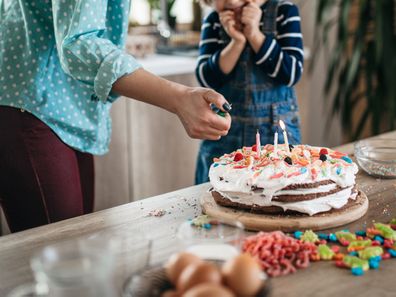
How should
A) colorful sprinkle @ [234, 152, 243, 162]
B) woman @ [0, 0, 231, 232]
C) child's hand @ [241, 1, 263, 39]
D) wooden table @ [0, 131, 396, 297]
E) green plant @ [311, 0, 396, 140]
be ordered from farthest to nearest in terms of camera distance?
1. green plant @ [311, 0, 396, 140]
2. child's hand @ [241, 1, 263, 39]
3. woman @ [0, 0, 231, 232]
4. colorful sprinkle @ [234, 152, 243, 162]
5. wooden table @ [0, 131, 396, 297]

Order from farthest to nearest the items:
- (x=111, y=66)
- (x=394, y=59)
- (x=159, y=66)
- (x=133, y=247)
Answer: (x=394, y=59) → (x=159, y=66) → (x=111, y=66) → (x=133, y=247)

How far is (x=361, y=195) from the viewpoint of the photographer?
1.48 metres

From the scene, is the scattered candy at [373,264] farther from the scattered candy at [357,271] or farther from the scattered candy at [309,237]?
the scattered candy at [309,237]

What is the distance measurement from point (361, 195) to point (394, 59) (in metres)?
2.08

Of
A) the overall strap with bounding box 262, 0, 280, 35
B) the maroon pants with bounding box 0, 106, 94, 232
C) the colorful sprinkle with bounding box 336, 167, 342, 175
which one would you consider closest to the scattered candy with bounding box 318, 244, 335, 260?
the colorful sprinkle with bounding box 336, 167, 342, 175

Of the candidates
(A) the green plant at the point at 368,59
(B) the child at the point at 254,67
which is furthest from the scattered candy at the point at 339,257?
(A) the green plant at the point at 368,59

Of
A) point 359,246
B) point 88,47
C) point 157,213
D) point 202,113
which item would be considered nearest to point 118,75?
point 88,47

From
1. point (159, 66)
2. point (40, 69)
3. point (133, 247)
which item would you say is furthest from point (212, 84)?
point (133, 247)

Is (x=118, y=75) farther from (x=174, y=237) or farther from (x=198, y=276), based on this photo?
(x=198, y=276)

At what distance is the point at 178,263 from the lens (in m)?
0.82

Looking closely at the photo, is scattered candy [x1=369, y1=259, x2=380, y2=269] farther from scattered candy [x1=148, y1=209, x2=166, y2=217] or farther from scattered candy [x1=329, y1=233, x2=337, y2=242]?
scattered candy [x1=148, y1=209, x2=166, y2=217]

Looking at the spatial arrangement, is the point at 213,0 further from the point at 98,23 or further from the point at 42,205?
the point at 42,205

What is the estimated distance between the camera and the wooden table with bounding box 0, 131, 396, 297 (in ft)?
3.51

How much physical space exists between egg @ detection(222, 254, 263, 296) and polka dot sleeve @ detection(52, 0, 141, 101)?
0.73 metres
